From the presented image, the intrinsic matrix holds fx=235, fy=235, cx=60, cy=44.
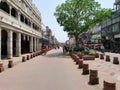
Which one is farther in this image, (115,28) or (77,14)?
(115,28)

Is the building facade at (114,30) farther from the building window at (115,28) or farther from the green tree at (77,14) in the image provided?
the green tree at (77,14)

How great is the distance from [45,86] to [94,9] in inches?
1494

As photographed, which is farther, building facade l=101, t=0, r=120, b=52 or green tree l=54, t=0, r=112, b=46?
building facade l=101, t=0, r=120, b=52

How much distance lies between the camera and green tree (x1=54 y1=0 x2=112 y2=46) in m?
46.0

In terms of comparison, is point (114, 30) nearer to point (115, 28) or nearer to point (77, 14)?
point (115, 28)

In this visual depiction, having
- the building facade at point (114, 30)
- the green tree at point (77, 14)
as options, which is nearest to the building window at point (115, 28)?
the building facade at point (114, 30)

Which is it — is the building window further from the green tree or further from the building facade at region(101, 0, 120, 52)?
the green tree

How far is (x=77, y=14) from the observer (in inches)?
1817

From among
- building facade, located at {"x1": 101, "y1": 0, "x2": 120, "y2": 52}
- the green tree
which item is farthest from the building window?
the green tree

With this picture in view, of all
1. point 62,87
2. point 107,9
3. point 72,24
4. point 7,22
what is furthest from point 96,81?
point 107,9

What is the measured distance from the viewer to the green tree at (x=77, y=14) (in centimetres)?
4603

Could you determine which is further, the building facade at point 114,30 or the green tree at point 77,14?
the building facade at point 114,30

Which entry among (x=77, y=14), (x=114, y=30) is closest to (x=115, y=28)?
(x=114, y=30)

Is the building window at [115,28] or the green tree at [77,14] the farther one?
the building window at [115,28]
